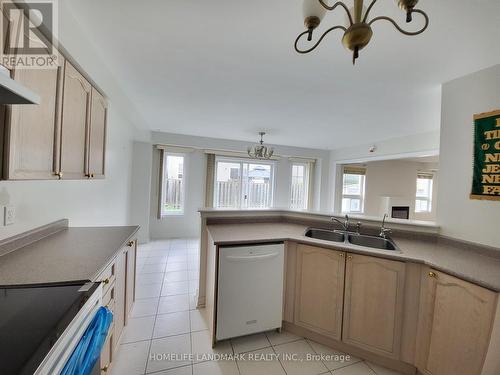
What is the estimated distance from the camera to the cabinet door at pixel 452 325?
119 centimetres

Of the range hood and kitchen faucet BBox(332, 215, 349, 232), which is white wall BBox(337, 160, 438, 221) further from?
the range hood

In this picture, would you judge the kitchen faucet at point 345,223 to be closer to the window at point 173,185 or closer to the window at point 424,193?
the window at point 173,185

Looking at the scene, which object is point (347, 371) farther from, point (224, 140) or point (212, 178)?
point (224, 140)

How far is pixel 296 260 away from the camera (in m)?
1.91

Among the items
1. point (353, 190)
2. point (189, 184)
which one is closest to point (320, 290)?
point (189, 184)

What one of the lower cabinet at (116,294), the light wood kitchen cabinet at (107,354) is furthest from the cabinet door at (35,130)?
the light wood kitchen cabinet at (107,354)

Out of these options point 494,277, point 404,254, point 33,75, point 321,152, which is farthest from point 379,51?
point 321,152

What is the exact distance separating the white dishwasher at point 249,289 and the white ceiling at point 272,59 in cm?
165

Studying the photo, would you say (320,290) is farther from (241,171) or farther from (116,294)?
(241,171)

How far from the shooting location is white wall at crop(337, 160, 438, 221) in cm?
614

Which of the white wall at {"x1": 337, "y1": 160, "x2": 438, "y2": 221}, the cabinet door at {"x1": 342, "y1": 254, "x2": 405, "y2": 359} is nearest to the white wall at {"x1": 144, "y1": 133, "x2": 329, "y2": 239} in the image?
the white wall at {"x1": 337, "y1": 160, "x2": 438, "y2": 221}

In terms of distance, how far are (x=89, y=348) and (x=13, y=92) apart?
99cm

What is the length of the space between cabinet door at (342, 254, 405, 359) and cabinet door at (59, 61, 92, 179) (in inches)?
85.2

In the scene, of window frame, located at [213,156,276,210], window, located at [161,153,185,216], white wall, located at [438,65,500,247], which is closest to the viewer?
white wall, located at [438,65,500,247]
